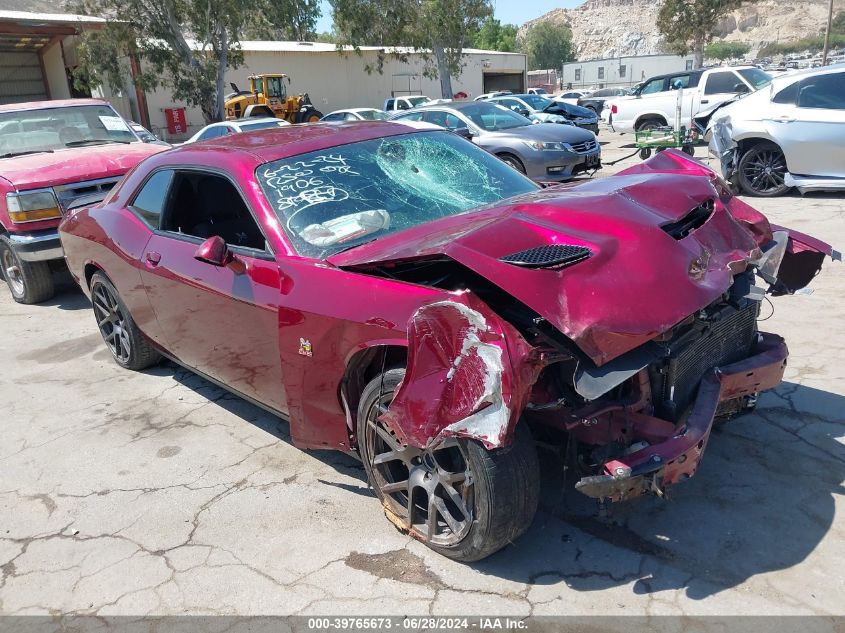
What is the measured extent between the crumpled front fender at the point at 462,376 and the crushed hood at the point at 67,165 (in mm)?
5556

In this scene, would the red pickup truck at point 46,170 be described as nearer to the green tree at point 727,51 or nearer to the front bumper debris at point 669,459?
the front bumper debris at point 669,459

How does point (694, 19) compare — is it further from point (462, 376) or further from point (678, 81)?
point (462, 376)

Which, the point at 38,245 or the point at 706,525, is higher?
the point at 38,245

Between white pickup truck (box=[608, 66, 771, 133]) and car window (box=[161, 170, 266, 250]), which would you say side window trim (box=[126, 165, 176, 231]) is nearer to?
car window (box=[161, 170, 266, 250])

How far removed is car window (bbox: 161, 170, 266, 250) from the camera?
432 centimetres

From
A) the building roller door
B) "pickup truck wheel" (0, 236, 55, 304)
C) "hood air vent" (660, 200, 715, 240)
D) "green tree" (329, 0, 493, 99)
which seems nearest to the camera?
"hood air vent" (660, 200, 715, 240)

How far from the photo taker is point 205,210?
4.61m

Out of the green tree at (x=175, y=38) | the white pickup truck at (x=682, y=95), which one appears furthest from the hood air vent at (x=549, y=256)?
the green tree at (x=175, y=38)

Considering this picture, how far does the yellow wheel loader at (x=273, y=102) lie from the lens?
29.0 m

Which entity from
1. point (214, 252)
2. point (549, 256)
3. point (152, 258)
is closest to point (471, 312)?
point (549, 256)

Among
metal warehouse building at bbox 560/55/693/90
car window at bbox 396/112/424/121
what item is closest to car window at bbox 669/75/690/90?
car window at bbox 396/112/424/121

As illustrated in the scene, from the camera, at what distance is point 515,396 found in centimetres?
236

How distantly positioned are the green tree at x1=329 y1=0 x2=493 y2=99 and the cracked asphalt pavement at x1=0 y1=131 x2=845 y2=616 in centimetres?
2963

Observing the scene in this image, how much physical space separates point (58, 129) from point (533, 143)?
22.7 ft
